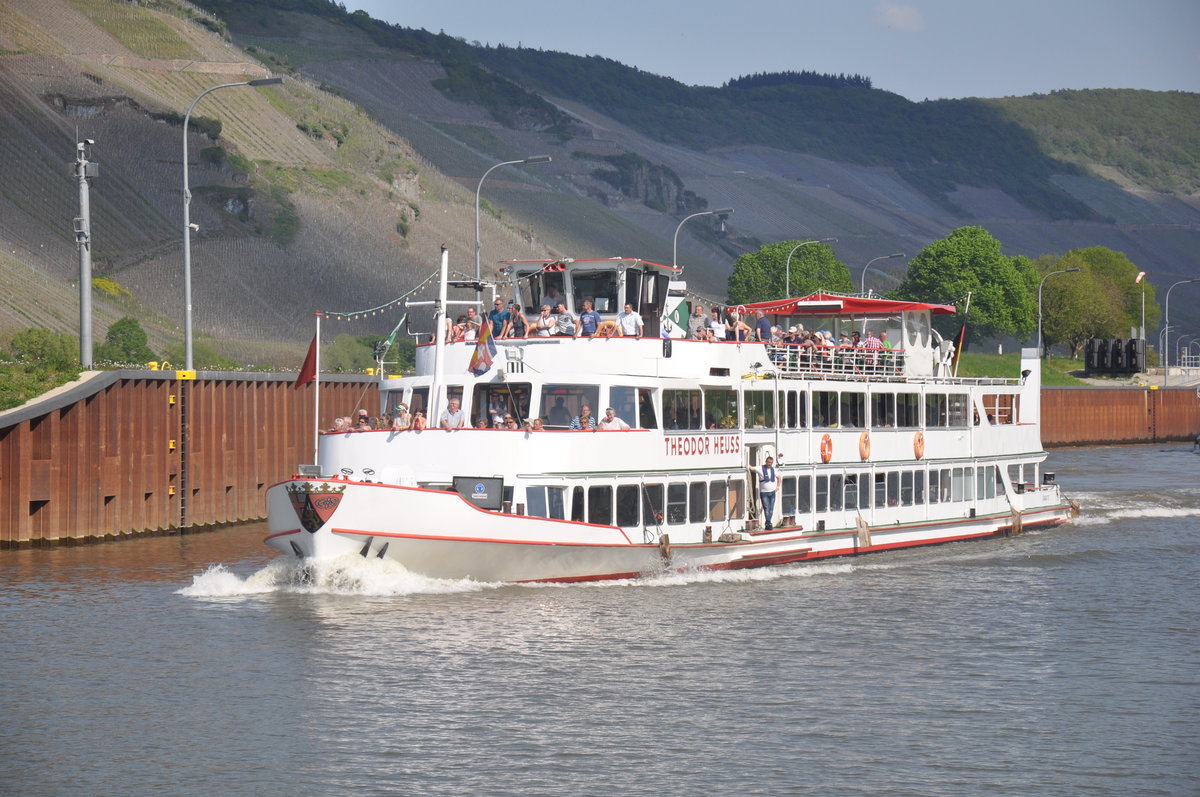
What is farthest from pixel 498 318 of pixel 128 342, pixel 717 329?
pixel 128 342

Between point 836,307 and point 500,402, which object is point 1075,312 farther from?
point 500,402

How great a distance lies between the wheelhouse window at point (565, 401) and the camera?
2936cm

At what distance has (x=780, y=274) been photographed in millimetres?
135750

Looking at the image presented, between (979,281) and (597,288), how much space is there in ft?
347

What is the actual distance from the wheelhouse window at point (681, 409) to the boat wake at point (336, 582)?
526cm

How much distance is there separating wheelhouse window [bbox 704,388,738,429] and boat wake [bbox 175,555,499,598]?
21.4 ft

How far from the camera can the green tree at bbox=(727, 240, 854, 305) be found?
134 m

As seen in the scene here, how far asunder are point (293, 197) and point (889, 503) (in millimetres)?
111792

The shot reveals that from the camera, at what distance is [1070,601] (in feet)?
99.6

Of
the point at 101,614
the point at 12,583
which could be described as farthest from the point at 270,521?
the point at 12,583

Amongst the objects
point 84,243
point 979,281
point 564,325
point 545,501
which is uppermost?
point 979,281

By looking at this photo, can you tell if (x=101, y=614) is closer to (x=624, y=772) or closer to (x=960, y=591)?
(x=624, y=772)

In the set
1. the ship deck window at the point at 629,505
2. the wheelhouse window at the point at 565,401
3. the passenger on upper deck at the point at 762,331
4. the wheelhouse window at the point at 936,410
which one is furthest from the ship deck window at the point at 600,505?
the wheelhouse window at the point at 936,410

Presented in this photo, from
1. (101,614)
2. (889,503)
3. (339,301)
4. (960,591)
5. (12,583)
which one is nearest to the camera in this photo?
(101,614)
